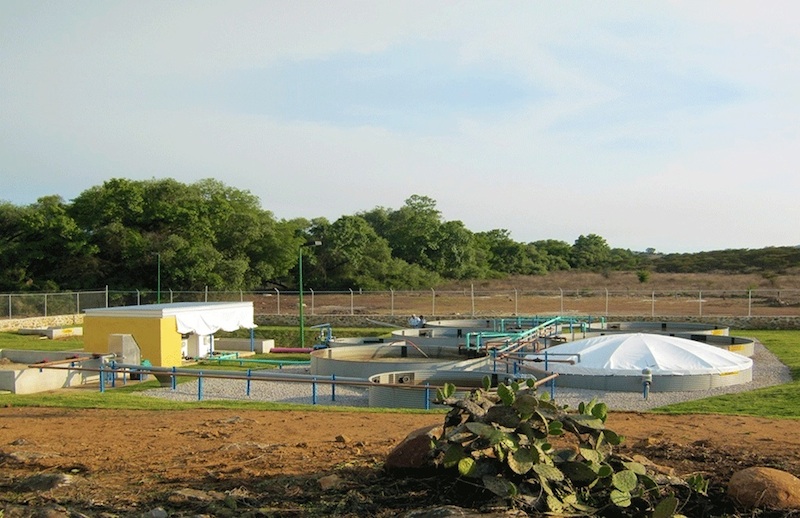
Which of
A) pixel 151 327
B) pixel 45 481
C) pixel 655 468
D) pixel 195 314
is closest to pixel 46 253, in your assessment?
pixel 195 314

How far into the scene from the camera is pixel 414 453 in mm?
7062

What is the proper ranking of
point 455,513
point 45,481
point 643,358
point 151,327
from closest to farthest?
point 455,513
point 45,481
point 643,358
point 151,327

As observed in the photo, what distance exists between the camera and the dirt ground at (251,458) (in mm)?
6660

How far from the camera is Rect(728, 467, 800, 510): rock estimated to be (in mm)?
6199

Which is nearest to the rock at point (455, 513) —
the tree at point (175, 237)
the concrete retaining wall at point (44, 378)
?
the concrete retaining wall at point (44, 378)

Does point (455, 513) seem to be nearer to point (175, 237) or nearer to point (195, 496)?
point (195, 496)

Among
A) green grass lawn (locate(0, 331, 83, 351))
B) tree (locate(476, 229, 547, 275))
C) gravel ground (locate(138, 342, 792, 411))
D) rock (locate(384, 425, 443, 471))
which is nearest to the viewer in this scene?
rock (locate(384, 425, 443, 471))

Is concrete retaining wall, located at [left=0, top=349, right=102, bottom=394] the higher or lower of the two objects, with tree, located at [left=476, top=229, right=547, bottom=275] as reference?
lower

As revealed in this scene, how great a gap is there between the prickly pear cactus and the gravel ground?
34.5ft

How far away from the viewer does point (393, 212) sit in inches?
3526

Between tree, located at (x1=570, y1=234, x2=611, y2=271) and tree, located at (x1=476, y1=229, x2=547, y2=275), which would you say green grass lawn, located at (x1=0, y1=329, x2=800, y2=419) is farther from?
tree, located at (x1=570, y1=234, x2=611, y2=271)

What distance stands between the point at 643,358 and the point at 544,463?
1503 centimetres

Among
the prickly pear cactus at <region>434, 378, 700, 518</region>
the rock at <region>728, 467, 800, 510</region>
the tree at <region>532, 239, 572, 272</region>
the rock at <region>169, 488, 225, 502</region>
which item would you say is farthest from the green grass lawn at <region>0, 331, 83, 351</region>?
the tree at <region>532, 239, 572, 272</region>

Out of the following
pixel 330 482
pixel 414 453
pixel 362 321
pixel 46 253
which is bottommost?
pixel 362 321
